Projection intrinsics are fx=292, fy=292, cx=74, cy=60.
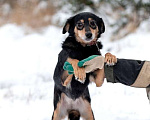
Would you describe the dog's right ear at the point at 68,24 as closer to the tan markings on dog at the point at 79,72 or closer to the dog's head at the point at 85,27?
the dog's head at the point at 85,27

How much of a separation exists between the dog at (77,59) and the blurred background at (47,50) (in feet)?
1.30

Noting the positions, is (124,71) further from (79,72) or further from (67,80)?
(67,80)

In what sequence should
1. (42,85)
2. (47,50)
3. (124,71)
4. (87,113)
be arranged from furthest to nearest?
(47,50) → (42,85) → (87,113) → (124,71)

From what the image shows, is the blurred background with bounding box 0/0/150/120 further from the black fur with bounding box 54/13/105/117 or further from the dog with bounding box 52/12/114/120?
the black fur with bounding box 54/13/105/117

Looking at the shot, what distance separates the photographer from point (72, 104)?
3105 mm

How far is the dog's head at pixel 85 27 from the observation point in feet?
9.36

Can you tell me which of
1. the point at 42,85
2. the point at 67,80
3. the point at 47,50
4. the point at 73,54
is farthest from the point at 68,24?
the point at 47,50

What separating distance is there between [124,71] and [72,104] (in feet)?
3.20

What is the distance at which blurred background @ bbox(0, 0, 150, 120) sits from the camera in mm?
3727

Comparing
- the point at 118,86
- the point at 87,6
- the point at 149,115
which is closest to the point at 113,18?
the point at 87,6

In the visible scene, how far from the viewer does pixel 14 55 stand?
8.27 meters

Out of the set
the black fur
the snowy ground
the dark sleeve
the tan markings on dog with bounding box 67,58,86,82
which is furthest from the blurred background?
the dark sleeve

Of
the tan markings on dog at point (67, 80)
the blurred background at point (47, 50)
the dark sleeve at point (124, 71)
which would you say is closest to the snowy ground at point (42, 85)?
the blurred background at point (47, 50)

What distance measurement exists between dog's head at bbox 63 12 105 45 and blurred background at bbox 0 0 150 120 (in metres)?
0.98
